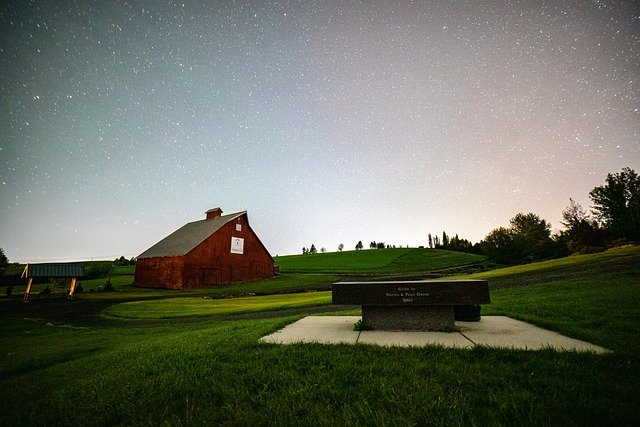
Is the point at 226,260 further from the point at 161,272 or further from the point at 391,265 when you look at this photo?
the point at 391,265

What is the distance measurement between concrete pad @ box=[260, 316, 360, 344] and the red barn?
3227 centimetres

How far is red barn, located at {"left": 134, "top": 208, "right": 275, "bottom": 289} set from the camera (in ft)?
117

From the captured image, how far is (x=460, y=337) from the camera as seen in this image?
5.37 metres

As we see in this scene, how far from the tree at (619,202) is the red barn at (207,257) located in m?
59.1

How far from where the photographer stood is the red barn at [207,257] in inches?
1403

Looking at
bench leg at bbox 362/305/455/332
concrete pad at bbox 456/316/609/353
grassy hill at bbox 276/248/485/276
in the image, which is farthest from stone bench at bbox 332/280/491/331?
grassy hill at bbox 276/248/485/276

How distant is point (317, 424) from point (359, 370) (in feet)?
4.28

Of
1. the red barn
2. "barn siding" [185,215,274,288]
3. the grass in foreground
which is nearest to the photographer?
the grass in foreground

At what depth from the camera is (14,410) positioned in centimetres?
354

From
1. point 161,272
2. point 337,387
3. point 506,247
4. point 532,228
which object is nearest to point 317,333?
point 337,387

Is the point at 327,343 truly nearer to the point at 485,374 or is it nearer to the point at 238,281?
the point at 485,374

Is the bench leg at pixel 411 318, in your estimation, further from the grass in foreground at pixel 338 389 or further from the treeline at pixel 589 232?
the treeline at pixel 589 232

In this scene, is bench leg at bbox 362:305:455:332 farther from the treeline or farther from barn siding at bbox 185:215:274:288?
the treeline

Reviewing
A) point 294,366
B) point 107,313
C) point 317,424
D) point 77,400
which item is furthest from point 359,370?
point 107,313
